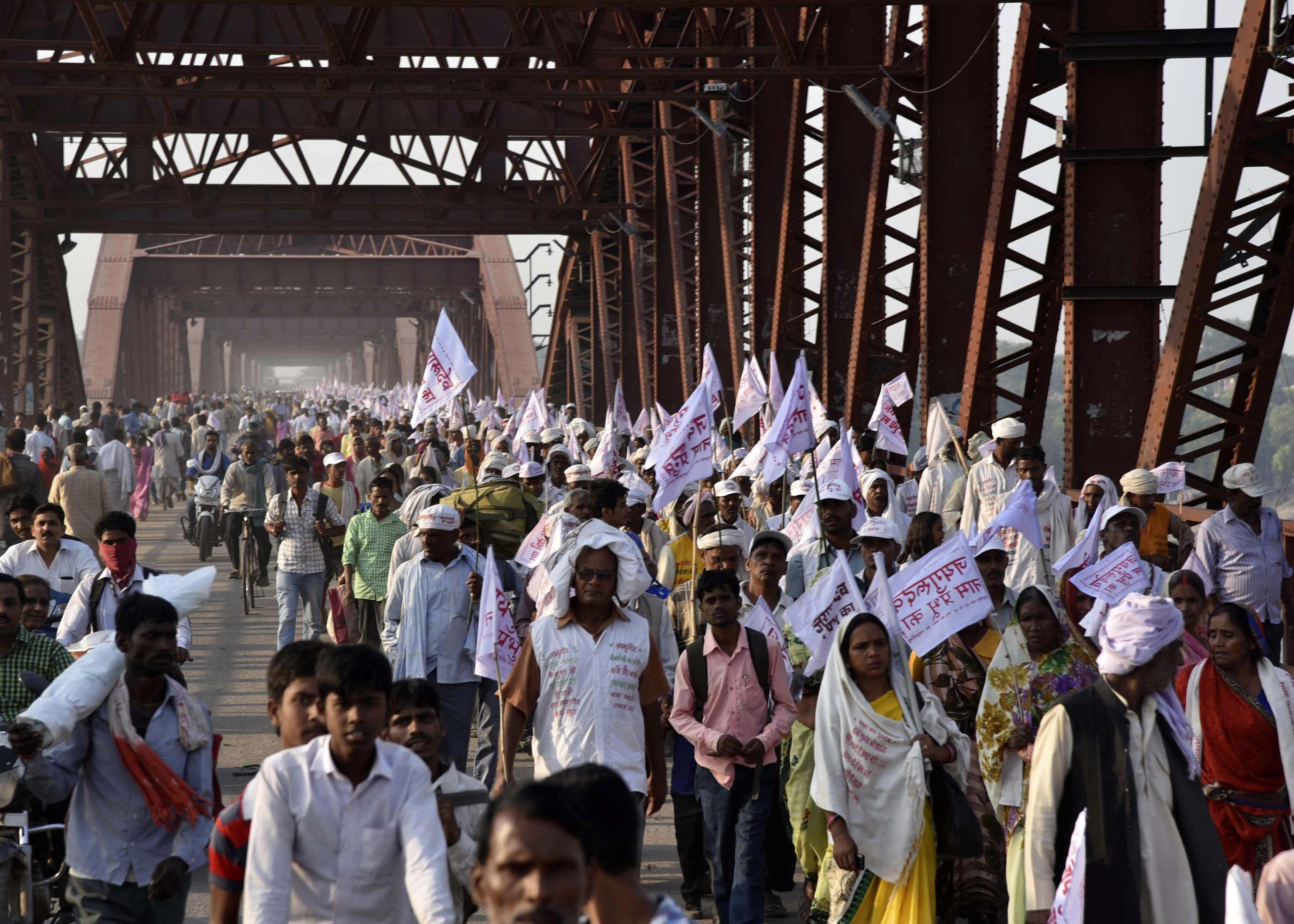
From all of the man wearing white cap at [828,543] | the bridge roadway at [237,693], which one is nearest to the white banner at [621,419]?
the bridge roadway at [237,693]

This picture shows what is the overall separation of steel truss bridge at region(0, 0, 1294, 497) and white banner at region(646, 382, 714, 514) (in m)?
2.45

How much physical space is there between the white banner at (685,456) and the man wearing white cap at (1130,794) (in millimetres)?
5765

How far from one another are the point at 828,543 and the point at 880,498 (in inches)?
100

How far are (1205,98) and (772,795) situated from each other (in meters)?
7.04

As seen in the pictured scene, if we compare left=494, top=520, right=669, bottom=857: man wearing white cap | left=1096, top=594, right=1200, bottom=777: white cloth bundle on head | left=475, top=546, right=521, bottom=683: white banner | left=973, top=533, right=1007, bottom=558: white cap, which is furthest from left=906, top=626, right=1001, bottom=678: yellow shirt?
left=1096, top=594, right=1200, bottom=777: white cloth bundle on head

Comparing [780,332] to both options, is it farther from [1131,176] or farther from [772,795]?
[772,795]

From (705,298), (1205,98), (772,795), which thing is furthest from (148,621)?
(705,298)

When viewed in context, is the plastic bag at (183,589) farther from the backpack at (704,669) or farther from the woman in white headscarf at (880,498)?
the woman in white headscarf at (880,498)

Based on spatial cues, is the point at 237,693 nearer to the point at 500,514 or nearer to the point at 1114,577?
the point at 500,514

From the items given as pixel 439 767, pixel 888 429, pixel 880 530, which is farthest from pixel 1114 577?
pixel 888 429

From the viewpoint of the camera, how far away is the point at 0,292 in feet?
97.7

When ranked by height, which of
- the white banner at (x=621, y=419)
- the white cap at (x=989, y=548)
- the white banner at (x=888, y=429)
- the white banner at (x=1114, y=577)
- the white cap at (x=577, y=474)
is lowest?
the white banner at (x=1114, y=577)

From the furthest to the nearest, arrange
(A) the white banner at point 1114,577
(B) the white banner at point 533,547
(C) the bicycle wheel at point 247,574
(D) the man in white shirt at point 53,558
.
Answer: (C) the bicycle wheel at point 247,574 → (B) the white banner at point 533,547 → (D) the man in white shirt at point 53,558 → (A) the white banner at point 1114,577

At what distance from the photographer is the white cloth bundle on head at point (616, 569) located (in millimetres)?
6289
